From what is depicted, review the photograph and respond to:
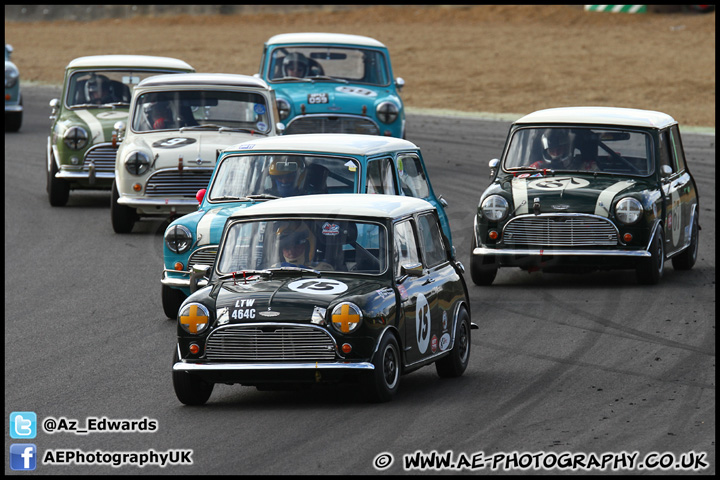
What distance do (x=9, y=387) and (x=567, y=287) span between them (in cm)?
642

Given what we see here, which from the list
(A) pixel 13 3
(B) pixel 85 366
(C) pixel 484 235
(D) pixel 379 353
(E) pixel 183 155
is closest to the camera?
(D) pixel 379 353

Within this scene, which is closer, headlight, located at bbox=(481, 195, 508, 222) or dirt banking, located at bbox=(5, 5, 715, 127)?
headlight, located at bbox=(481, 195, 508, 222)

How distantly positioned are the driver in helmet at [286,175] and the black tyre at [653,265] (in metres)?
3.79

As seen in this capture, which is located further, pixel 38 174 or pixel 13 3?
pixel 13 3

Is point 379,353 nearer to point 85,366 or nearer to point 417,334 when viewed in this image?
point 417,334

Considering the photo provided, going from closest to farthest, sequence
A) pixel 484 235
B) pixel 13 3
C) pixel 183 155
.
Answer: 1. pixel 484 235
2. pixel 183 155
3. pixel 13 3

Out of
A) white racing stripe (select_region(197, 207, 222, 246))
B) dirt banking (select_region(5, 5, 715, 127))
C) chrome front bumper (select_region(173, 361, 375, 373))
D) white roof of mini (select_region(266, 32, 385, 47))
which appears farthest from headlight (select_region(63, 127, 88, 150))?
dirt banking (select_region(5, 5, 715, 127))

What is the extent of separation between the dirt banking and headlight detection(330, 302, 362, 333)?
2354 cm

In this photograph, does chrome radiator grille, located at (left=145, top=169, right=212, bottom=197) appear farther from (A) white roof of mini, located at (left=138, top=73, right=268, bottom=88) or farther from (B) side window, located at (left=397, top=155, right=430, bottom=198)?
(B) side window, located at (left=397, top=155, right=430, bottom=198)

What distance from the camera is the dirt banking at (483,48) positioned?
1449 inches

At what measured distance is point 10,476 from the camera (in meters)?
7.22

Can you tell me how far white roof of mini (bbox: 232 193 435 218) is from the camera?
369 inches

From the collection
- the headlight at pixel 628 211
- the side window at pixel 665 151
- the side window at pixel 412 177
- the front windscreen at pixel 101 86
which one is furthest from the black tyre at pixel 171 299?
the front windscreen at pixel 101 86

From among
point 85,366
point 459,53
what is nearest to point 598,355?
point 85,366
